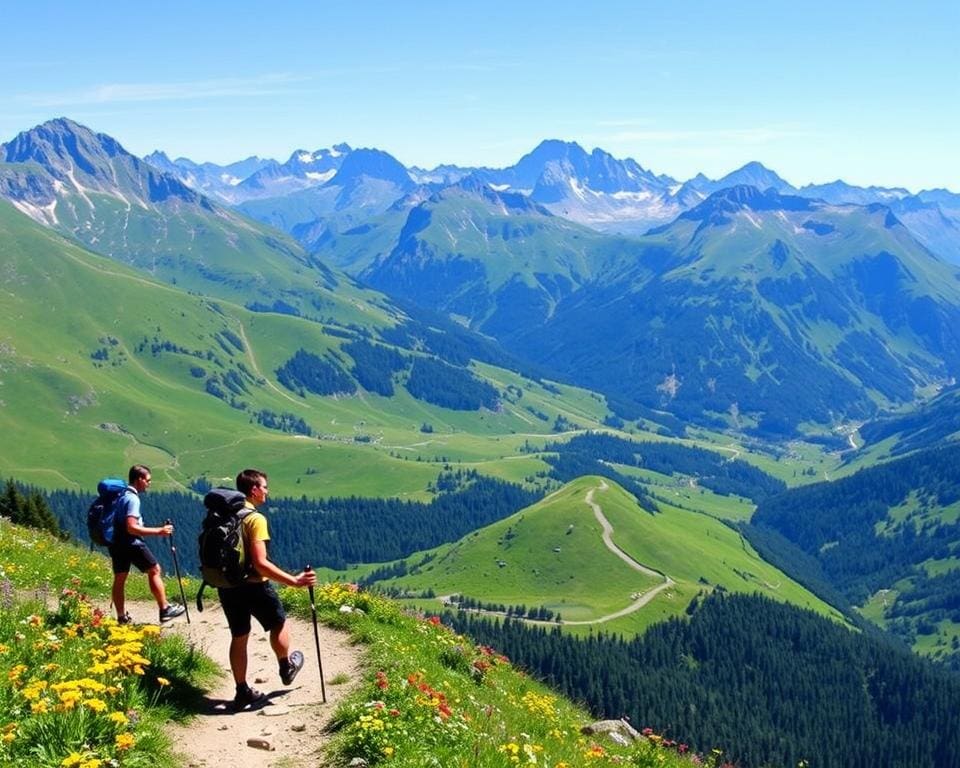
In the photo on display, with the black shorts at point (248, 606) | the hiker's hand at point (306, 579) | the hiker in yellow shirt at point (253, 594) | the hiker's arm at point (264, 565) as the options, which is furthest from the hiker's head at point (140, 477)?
the hiker's hand at point (306, 579)

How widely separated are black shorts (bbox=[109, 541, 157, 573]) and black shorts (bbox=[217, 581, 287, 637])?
552 cm

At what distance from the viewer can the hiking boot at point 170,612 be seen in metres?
23.5

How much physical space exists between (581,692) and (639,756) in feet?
431

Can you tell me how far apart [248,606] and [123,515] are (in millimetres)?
6324

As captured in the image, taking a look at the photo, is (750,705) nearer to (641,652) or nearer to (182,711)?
(641,652)

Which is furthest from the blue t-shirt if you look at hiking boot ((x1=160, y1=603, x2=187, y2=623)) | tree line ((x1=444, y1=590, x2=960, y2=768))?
tree line ((x1=444, y1=590, x2=960, y2=768))

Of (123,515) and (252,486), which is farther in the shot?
(123,515)

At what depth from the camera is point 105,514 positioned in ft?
73.3

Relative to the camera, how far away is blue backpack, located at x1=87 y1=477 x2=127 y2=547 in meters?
22.2

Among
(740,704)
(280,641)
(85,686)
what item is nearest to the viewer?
(85,686)

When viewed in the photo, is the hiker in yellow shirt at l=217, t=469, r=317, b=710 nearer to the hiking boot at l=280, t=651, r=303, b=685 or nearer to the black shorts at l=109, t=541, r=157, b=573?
the hiking boot at l=280, t=651, r=303, b=685

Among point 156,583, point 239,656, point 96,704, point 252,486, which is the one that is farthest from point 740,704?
point 96,704

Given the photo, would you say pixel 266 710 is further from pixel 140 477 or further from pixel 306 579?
pixel 140 477

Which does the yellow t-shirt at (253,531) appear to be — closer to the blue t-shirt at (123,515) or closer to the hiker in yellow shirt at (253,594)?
the hiker in yellow shirt at (253,594)
